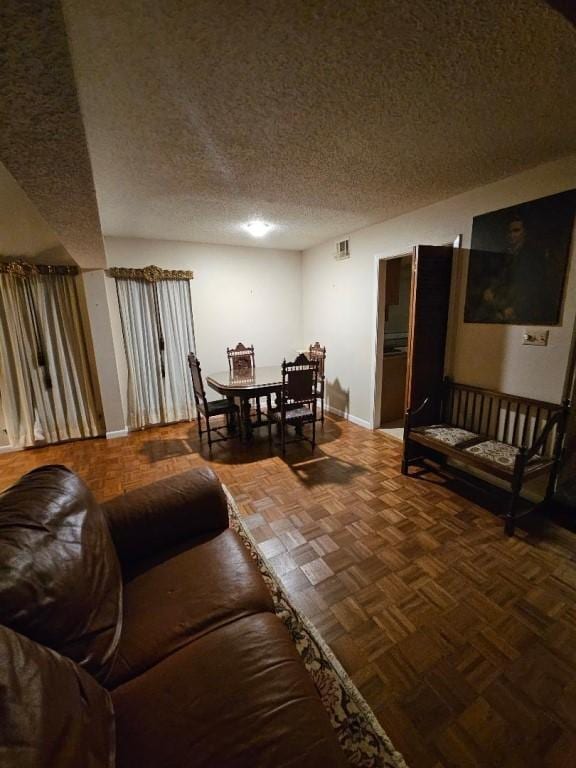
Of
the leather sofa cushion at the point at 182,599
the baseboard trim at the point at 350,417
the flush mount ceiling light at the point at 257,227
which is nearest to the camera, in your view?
the leather sofa cushion at the point at 182,599

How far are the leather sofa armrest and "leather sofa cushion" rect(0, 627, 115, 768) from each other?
562 millimetres

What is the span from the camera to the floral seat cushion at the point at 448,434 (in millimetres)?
2443

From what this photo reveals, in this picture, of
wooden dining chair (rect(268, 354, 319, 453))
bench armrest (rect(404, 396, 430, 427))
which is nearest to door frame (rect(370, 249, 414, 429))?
wooden dining chair (rect(268, 354, 319, 453))

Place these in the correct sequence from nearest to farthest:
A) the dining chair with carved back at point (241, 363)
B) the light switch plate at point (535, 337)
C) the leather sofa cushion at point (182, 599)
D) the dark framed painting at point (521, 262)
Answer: the leather sofa cushion at point (182, 599) < the dark framed painting at point (521, 262) < the light switch plate at point (535, 337) < the dining chair with carved back at point (241, 363)

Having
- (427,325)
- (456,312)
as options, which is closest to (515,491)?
(427,325)

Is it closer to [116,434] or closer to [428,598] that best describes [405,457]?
[428,598]

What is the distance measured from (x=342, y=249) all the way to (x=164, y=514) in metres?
3.67

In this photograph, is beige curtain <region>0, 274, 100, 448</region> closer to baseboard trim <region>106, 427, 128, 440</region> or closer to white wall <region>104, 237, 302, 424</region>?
baseboard trim <region>106, 427, 128, 440</region>

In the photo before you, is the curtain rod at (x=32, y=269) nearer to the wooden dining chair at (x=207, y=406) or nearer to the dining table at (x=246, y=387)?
the wooden dining chair at (x=207, y=406)

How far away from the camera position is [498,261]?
238cm

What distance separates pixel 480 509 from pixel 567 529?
1.62ft

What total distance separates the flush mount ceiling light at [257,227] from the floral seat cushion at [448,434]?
2.57 metres

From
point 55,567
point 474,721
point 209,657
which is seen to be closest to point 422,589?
point 474,721

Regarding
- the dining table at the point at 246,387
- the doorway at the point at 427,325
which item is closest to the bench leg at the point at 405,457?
the doorway at the point at 427,325
